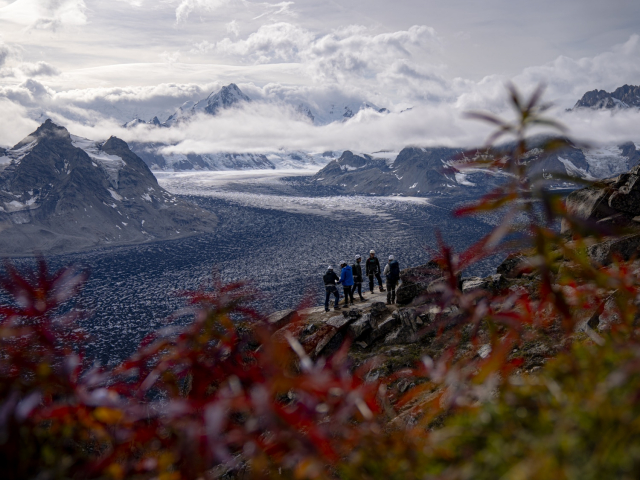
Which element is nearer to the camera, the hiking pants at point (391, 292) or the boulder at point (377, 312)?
the boulder at point (377, 312)

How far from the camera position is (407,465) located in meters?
2.19

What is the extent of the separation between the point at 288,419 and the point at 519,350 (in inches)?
416

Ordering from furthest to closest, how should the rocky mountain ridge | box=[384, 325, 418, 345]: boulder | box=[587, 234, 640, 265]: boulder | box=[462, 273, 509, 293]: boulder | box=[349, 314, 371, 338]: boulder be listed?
box=[349, 314, 371, 338]: boulder, box=[384, 325, 418, 345]: boulder, box=[462, 273, 509, 293]: boulder, the rocky mountain ridge, box=[587, 234, 640, 265]: boulder

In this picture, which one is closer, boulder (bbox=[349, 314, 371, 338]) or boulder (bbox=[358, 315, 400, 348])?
boulder (bbox=[358, 315, 400, 348])

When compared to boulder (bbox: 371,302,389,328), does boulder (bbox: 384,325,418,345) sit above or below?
below

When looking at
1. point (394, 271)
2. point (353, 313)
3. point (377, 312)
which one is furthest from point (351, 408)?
point (394, 271)

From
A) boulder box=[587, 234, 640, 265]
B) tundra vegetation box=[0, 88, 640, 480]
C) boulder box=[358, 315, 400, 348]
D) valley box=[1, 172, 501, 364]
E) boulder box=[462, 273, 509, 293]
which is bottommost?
valley box=[1, 172, 501, 364]

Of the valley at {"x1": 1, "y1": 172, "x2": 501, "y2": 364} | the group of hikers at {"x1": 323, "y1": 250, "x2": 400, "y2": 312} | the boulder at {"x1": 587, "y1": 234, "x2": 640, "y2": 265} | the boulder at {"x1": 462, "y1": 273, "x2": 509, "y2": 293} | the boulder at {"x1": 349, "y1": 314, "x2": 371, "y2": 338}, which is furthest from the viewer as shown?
the valley at {"x1": 1, "y1": 172, "x2": 501, "y2": 364}

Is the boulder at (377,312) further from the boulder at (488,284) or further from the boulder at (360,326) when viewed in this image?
the boulder at (488,284)

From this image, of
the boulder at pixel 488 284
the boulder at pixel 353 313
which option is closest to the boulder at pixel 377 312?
the boulder at pixel 353 313

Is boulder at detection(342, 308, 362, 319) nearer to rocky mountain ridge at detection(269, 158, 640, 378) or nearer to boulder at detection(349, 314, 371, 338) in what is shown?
rocky mountain ridge at detection(269, 158, 640, 378)

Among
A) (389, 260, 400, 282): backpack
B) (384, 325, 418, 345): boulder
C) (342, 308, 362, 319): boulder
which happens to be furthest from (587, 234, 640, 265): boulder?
(342, 308, 362, 319): boulder

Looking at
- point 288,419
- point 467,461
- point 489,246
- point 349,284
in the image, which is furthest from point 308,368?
point 349,284

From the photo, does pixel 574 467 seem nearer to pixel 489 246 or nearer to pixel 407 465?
pixel 407 465
